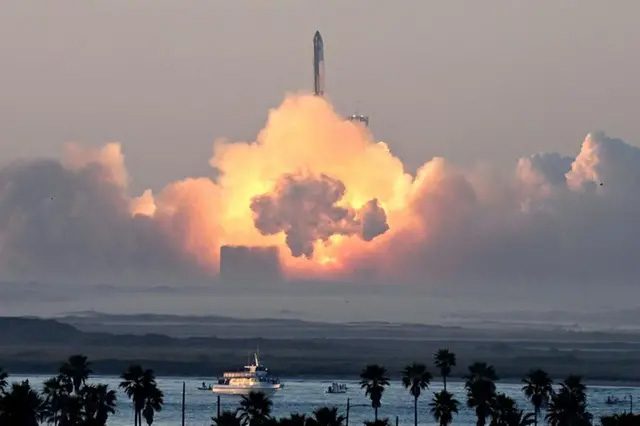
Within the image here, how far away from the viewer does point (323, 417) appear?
194250mm

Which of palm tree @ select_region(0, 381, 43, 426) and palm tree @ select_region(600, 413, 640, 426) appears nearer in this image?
palm tree @ select_region(600, 413, 640, 426)

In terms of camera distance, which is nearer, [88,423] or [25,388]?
[25,388]

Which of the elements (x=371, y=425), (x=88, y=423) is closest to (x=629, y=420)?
(x=371, y=425)

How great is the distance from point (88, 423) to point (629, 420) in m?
53.1

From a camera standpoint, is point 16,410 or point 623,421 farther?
point 623,421

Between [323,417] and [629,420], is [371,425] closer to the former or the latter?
[323,417]

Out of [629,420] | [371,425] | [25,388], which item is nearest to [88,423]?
[25,388]

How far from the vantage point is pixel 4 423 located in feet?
591

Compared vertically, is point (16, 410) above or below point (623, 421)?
above

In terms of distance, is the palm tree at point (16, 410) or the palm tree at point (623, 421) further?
the palm tree at point (16, 410)

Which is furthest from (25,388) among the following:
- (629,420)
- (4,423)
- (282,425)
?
(629,420)

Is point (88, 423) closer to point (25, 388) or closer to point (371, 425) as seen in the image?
point (25, 388)

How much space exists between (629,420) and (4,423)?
179 feet

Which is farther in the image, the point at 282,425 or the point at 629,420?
the point at 282,425
